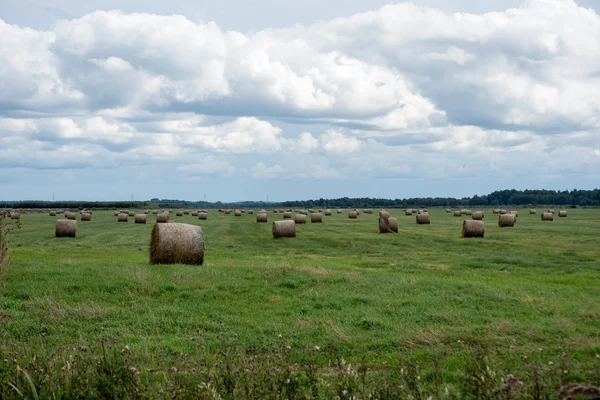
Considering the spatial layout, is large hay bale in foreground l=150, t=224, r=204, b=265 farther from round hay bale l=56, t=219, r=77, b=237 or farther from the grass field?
round hay bale l=56, t=219, r=77, b=237

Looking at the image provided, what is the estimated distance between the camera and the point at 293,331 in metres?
12.4

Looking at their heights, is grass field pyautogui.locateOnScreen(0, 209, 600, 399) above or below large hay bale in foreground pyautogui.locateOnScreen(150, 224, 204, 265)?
below

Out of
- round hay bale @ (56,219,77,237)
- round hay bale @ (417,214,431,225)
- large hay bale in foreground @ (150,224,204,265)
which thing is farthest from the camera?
round hay bale @ (417,214,431,225)

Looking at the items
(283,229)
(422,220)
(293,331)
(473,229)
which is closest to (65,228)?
(283,229)

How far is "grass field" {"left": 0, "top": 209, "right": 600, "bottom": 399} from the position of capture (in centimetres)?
765

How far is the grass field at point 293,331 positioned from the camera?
765 cm

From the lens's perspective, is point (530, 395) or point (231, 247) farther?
point (231, 247)

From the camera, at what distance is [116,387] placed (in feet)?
24.7

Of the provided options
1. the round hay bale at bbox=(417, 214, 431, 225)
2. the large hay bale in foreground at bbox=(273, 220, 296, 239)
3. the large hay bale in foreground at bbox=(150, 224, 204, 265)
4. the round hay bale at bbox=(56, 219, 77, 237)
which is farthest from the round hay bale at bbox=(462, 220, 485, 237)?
the round hay bale at bbox=(56, 219, 77, 237)

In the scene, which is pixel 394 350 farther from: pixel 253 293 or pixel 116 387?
pixel 253 293

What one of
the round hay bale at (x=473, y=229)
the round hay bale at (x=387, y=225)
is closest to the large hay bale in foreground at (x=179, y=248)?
the round hay bale at (x=473, y=229)

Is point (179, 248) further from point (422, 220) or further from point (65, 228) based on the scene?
point (422, 220)

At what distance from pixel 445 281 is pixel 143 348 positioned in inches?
450

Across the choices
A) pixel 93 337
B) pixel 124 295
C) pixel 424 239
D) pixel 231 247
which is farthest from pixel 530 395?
pixel 424 239
